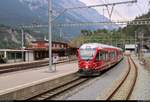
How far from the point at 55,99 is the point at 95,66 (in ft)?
43.5

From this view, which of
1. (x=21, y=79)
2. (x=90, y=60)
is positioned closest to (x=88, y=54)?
(x=90, y=60)

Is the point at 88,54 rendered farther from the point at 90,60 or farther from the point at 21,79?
the point at 21,79

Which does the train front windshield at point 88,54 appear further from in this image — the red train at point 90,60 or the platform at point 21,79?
the platform at point 21,79

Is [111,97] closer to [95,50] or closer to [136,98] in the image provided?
[136,98]

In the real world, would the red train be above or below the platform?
above

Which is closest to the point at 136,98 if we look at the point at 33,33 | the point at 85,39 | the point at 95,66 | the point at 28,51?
the point at 95,66

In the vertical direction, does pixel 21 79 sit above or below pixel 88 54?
below

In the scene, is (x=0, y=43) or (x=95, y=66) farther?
(x=0, y=43)

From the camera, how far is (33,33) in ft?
432

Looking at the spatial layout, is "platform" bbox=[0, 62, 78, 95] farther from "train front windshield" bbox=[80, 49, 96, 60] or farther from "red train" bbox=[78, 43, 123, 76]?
"train front windshield" bbox=[80, 49, 96, 60]

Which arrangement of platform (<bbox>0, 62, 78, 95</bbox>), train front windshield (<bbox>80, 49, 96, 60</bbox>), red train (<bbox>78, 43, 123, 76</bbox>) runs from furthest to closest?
train front windshield (<bbox>80, 49, 96, 60</bbox>) < red train (<bbox>78, 43, 123, 76</bbox>) < platform (<bbox>0, 62, 78, 95</bbox>)

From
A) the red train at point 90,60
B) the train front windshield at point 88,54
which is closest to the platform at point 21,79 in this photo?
the red train at point 90,60

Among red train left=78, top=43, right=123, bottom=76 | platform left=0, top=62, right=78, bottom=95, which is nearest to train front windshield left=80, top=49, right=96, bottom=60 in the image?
red train left=78, top=43, right=123, bottom=76

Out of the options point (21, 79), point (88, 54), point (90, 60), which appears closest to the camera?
point (21, 79)
